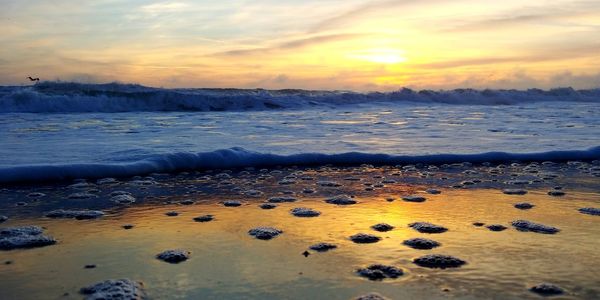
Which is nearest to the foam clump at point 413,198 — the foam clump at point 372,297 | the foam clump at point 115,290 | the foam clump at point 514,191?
the foam clump at point 514,191

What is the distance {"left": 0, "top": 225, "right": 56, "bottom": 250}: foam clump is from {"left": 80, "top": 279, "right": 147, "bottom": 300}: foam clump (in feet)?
4.12

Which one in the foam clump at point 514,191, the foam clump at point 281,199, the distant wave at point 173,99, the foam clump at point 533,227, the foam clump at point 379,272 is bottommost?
the foam clump at point 379,272

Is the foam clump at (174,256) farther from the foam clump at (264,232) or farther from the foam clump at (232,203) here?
the foam clump at (232,203)

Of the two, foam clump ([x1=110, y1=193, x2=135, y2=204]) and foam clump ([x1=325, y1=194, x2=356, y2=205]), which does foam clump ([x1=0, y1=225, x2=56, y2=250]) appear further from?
foam clump ([x1=325, y1=194, x2=356, y2=205])

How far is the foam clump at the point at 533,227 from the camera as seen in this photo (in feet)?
15.6

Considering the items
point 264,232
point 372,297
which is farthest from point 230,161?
point 372,297

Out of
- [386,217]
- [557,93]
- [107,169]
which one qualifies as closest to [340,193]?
[386,217]

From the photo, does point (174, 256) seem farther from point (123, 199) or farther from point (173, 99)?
point (173, 99)

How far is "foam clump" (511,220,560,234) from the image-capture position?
15.6 ft

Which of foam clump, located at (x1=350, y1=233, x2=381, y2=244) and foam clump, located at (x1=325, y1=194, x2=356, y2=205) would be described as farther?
foam clump, located at (x1=325, y1=194, x2=356, y2=205)

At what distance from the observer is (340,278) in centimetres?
352

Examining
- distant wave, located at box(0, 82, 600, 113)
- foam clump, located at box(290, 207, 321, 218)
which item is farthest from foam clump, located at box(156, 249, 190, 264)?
distant wave, located at box(0, 82, 600, 113)

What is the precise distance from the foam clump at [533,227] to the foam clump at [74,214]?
393 cm

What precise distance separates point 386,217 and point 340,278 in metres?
1.86
